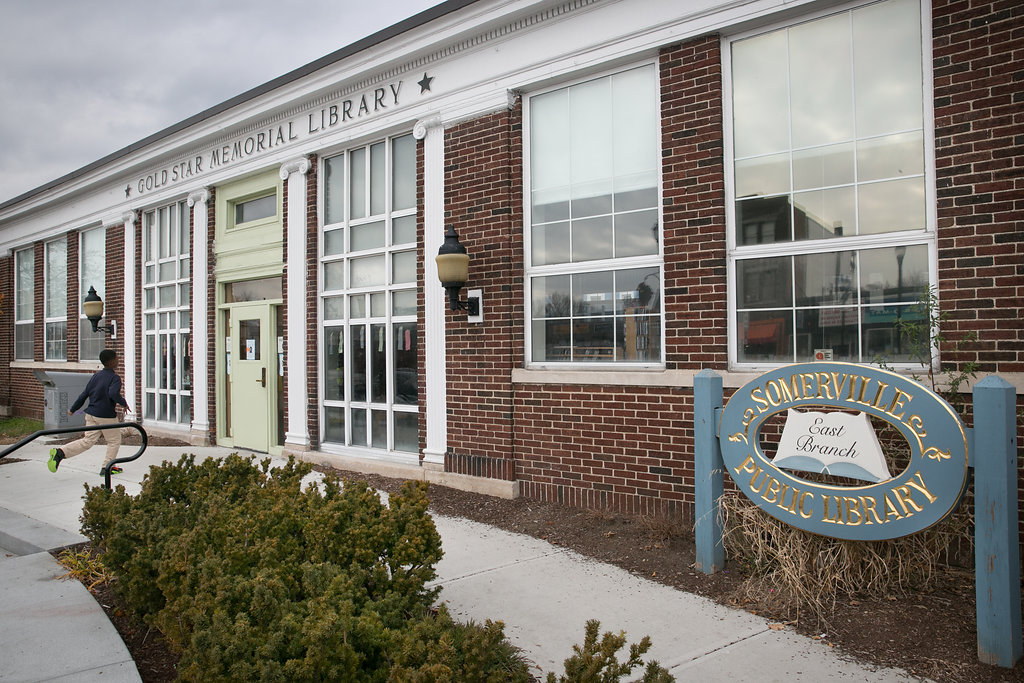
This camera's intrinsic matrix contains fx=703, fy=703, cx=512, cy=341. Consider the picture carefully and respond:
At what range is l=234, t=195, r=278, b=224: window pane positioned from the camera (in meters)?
10.2

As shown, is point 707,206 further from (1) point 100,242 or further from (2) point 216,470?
(1) point 100,242

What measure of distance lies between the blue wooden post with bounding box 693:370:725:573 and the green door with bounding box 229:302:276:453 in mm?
6897

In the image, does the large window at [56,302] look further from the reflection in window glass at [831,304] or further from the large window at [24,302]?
the reflection in window glass at [831,304]

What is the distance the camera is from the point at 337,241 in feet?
30.0

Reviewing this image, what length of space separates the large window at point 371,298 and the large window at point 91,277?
6.82 meters

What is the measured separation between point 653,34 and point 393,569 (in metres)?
5.01

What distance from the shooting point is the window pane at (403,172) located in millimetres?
8266

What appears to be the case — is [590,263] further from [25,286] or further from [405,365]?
[25,286]

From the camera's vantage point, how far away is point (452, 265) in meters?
6.89

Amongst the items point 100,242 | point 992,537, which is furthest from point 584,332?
point 100,242

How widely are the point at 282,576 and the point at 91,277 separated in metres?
13.1

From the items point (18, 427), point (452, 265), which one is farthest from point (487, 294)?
point (18, 427)

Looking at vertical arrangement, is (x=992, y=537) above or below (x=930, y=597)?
above

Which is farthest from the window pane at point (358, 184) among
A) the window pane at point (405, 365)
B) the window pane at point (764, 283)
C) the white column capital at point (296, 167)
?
the window pane at point (764, 283)
